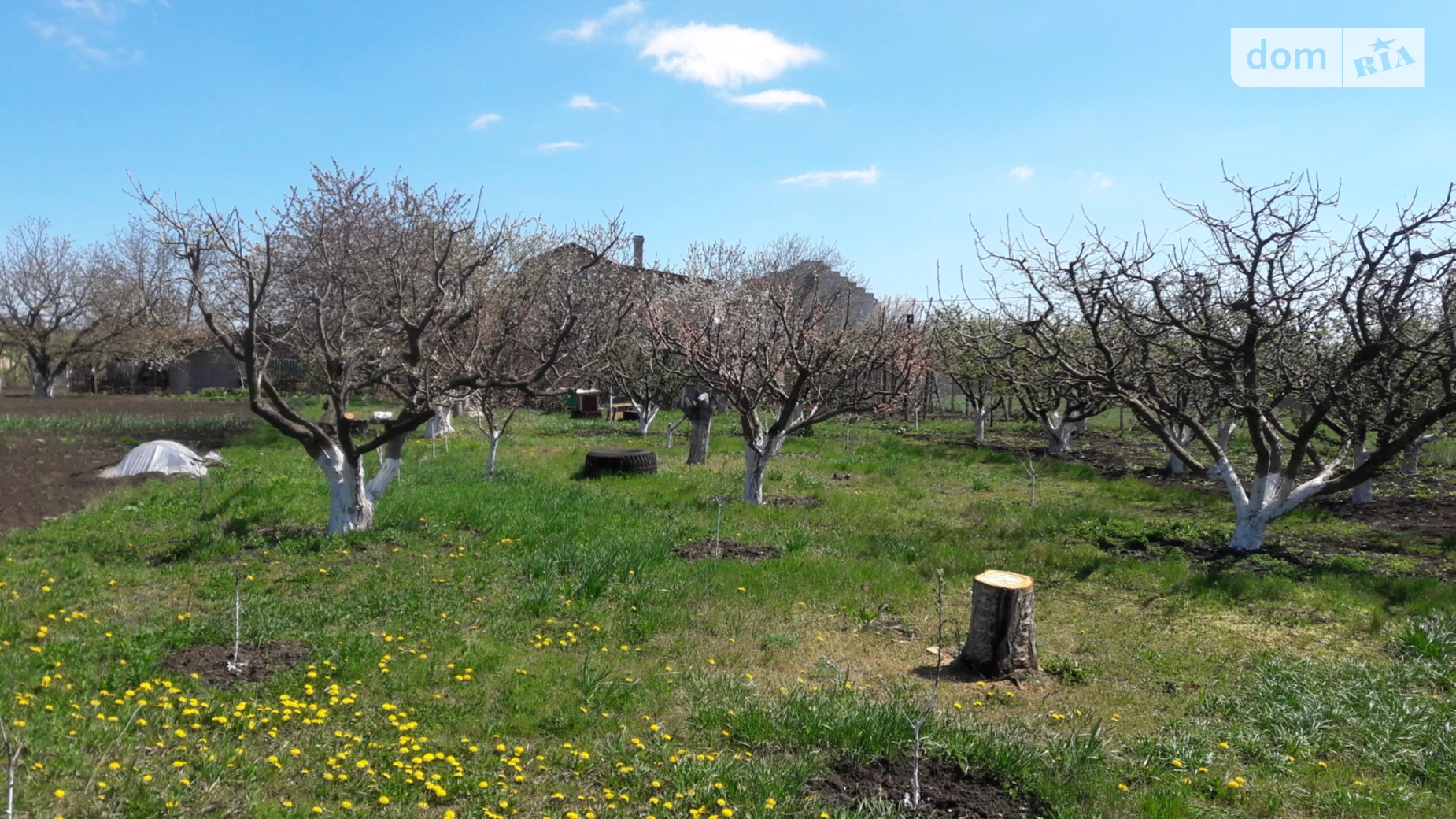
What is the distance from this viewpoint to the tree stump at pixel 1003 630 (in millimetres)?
6086

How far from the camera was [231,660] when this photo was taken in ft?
18.5

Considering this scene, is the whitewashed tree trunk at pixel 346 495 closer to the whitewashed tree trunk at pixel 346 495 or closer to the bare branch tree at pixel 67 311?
the whitewashed tree trunk at pixel 346 495

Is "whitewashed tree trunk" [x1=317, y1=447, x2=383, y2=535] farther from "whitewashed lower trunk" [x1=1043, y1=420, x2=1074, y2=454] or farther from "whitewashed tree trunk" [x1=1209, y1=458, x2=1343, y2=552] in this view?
"whitewashed lower trunk" [x1=1043, y1=420, x2=1074, y2=454]

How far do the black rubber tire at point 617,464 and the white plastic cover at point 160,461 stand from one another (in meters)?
6.06

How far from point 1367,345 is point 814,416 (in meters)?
6.53

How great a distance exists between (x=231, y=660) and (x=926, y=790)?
4407mm

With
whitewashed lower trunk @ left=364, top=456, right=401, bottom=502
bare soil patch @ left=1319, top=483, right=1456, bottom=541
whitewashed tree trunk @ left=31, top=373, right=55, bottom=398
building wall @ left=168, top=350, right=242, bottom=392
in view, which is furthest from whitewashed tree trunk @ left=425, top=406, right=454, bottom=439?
building wall @ left=168, top=350, right=242, bottom=392

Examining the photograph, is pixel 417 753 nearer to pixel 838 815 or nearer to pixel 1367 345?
pixel 838 815

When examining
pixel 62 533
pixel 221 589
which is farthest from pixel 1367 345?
pixel 62 533

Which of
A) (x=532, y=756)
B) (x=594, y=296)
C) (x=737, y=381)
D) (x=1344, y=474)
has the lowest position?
(x=532, y=756)

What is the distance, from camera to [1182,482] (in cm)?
1584

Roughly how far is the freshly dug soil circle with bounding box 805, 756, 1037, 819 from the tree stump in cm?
169

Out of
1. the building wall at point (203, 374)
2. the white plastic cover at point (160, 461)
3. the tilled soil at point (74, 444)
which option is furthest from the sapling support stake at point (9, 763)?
the building wall at point (203, 374)

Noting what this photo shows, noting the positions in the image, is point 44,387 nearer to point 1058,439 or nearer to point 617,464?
point 617,464
